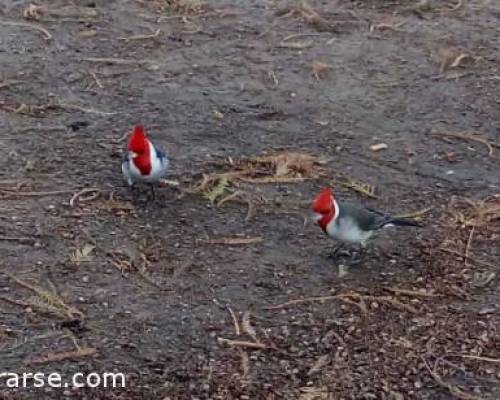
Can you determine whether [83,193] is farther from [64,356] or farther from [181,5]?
[181,5]

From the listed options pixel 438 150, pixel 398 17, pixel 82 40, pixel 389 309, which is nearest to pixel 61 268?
pixel 389 309

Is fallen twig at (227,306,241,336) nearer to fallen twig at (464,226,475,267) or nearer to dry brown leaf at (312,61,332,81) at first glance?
fallen twig at (464,226,475,267)

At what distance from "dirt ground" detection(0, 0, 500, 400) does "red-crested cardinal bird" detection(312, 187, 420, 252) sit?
146mm

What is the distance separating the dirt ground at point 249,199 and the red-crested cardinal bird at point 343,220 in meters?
0.15

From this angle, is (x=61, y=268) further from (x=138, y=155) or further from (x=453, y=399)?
(x=453, y=399)

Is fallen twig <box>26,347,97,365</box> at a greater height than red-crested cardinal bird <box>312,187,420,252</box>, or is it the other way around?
red-crested cardinal bird <box>312,187,420,252</box>

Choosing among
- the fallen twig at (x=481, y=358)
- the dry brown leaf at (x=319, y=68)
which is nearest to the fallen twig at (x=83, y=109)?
the dry brown leaf at (x=319, y=68)

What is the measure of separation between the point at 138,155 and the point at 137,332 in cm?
105

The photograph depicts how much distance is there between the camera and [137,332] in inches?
143

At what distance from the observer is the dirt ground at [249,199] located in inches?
140

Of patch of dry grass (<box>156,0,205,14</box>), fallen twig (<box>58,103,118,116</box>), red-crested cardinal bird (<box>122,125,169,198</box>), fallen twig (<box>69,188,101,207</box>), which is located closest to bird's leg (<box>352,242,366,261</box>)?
red-crested cardinal bird (<box>122,125,169,198</box>)

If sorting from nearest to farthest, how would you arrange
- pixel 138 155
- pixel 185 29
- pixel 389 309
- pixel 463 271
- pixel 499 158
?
pixel 389 309, pixel 463 271, pixel 138 155, pixel 499 158, pixel 185 29

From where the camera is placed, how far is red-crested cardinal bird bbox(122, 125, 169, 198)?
14.6 ft

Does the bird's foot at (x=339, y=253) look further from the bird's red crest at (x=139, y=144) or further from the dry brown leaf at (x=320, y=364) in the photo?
the bird's red crest at (x=139, y=144)
